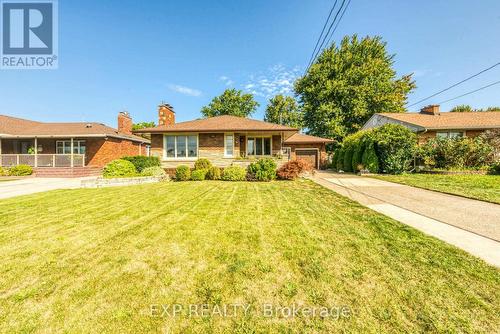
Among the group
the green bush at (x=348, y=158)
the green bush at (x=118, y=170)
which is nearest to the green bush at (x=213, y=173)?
the green bush at (x=118, y=170)

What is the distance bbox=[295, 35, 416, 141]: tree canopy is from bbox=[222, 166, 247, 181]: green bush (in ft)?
61.1

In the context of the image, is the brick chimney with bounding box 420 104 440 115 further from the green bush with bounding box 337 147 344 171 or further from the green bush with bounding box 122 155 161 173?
the green bush with bounding box 122 155 161 173

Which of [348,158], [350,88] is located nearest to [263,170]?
[348,158]

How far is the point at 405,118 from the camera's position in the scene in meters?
19.7

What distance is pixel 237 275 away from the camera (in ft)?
8.52

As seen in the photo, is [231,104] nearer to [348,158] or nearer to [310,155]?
[310,155]

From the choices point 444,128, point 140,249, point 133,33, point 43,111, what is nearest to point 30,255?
point 140,249

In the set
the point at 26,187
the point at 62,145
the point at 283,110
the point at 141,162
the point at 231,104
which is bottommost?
the point at 26,187

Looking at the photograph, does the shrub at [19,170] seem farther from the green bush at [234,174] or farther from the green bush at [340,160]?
the green bush at [340,160]

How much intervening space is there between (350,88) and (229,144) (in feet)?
69.7

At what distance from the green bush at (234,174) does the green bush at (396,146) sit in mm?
9726

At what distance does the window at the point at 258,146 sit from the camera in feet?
53.1

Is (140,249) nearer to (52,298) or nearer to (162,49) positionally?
(52,298)

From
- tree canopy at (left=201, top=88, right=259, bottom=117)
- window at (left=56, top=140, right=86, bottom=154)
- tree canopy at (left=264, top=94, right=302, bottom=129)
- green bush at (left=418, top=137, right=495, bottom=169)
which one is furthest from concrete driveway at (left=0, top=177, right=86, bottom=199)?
tree canopy at (left=264, top=94, right=302, bottom=129)
